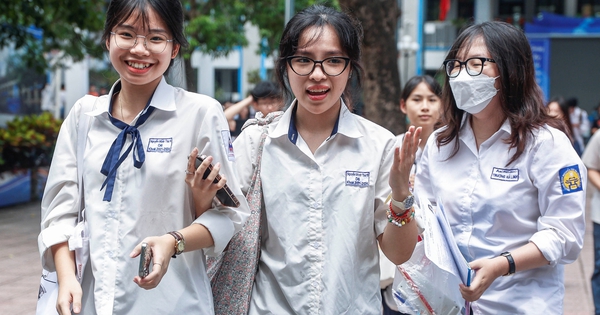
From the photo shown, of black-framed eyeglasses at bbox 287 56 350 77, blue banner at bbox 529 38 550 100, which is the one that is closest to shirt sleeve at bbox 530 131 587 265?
black-framed eyeglasses at bbox 287 56 350 77

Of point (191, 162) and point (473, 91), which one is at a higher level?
point (473, 91)

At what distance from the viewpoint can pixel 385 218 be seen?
2.55 metres

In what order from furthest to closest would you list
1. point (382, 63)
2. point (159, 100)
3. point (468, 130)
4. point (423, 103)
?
point (382, 63) < point (423, 103) < point (468, 130) < point (159, 100)

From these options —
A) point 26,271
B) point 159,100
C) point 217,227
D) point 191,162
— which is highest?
point 159,100

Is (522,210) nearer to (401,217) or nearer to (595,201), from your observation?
(401,217)

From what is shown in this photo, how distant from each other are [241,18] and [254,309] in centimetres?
1699

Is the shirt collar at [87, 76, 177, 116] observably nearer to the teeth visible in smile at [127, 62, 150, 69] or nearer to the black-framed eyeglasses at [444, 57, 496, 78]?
the teeth visible in smile at [127, 62, 150, 69]

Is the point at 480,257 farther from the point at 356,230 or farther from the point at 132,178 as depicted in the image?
the point at 132,178

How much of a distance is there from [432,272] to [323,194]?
0.52 m

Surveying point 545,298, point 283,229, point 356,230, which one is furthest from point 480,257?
point 283,229

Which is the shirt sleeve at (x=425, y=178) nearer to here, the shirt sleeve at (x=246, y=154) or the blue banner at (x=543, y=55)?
the shirt sleeve at (x=246, y=154)

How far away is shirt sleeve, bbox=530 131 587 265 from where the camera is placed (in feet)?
8.38

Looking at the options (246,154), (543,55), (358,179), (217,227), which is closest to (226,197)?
(217,227)

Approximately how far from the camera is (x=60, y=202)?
235cm
